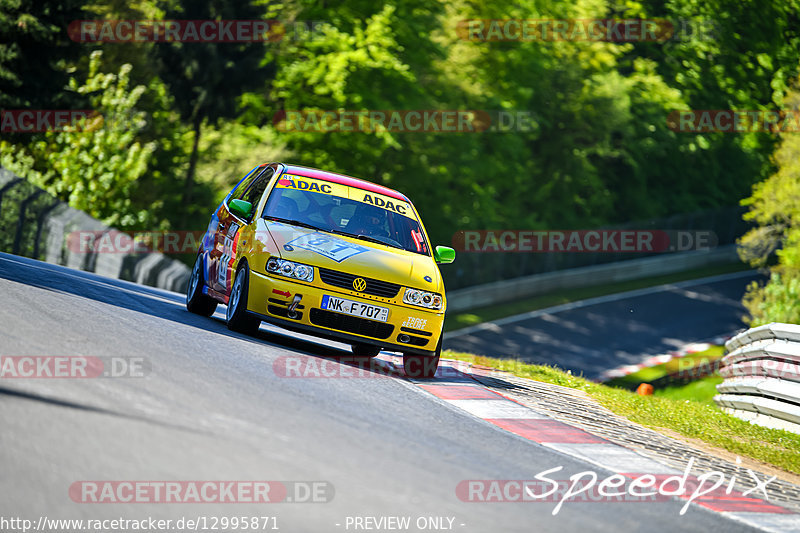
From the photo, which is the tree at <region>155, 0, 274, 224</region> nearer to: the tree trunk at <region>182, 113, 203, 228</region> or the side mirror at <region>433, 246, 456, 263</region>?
the tree trunk at <region>182, 113, 203, 228</region>

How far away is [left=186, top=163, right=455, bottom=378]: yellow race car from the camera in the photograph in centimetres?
1000

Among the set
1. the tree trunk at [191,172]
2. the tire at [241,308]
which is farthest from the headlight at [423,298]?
the tree trunk at [191,172]

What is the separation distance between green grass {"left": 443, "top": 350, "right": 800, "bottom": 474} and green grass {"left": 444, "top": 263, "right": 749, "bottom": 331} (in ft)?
76.7

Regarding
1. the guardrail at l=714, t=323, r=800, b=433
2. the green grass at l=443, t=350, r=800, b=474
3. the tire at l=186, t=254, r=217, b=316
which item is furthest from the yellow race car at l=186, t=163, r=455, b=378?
the guardrail at l=714, t=323, r=800, b=433

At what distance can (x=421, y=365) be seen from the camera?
36.0 feet

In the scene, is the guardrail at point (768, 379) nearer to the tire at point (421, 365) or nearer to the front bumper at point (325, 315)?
the tire at point (421, 365)

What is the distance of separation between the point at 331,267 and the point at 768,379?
6.08 m

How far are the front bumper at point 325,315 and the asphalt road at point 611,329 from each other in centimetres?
2002

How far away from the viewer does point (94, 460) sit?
203 inches

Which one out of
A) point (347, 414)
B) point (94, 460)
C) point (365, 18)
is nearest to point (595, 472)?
point (347, 414)

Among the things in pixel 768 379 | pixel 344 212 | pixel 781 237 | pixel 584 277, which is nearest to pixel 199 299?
pixel 344 212

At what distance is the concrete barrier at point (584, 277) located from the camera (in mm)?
41750

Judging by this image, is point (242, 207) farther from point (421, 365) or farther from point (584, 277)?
point (584, 277)

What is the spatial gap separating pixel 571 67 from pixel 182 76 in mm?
20404
